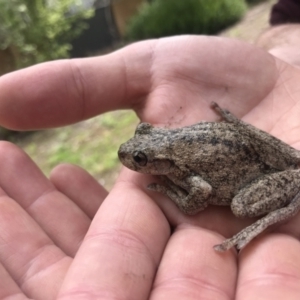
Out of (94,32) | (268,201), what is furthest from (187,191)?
(94,32)

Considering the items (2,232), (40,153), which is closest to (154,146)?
(2,232)

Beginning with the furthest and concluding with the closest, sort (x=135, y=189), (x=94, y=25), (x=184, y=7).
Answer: (x=94, y=25)
(x=184, y=7)
(x=135, y=189)

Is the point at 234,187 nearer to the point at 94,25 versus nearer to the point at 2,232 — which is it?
the point at 2,232

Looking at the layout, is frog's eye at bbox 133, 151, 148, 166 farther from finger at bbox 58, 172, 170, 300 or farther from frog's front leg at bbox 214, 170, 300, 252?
frog's front leg at bbox 214, 170, 300, 252

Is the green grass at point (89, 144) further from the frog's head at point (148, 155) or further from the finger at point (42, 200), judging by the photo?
the frog's head at point (148, 155)

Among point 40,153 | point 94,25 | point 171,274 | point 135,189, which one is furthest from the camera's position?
point 94,25

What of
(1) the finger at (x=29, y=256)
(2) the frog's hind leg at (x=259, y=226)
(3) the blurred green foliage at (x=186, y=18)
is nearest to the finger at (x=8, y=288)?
(1) the finger at (x=29, y=256)

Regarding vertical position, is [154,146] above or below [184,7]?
above
